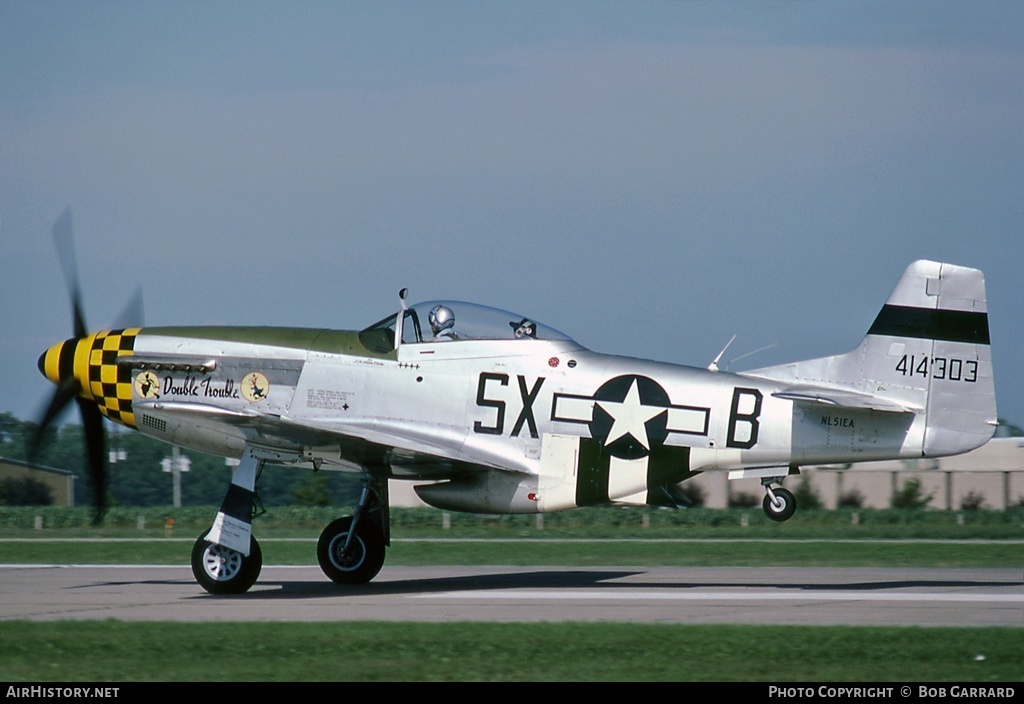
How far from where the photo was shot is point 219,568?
581 inches

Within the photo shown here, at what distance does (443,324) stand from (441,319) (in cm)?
7

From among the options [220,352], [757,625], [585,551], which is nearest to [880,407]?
[757,625]

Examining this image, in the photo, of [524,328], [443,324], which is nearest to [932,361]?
[524,328]

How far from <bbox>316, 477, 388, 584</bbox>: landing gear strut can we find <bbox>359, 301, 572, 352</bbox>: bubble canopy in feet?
5.98

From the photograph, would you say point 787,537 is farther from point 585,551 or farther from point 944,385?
point 944,385

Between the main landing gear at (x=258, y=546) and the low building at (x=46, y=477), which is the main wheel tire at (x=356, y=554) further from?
the low building at (x=46, y=477)

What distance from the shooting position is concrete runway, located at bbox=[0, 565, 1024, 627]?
12.6 meters

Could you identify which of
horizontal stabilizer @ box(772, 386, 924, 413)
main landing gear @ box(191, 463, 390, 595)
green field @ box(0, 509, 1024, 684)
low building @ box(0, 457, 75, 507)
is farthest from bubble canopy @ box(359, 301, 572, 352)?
low building @ box(0, 457, 75, 507)

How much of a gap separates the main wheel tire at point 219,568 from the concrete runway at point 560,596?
19 cm

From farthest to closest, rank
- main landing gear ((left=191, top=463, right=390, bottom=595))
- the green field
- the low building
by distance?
the low building, main landing gear ((left=191, top=463, right=390, bottom=595)), the green field

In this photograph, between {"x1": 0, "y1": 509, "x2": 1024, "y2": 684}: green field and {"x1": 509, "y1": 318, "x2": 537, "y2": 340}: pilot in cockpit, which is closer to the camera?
{"x1": 0, "y1": 509, "x2": 1024, "y2": 684}: green field

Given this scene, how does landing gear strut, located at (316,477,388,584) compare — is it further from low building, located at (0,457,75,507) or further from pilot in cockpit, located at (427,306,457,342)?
low building, located at (0,457,75,507)

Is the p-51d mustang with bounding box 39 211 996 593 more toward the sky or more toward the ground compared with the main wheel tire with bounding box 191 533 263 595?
more toward the sky

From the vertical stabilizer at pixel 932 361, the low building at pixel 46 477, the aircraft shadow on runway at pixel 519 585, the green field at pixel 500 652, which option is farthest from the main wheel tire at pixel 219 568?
the low building at pixel 46 477
